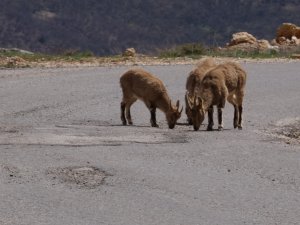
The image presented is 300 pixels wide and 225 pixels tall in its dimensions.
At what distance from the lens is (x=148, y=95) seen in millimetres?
18844

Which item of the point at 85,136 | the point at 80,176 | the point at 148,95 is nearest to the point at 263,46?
the point at 148,95

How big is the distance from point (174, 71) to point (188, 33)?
59419 millimetres

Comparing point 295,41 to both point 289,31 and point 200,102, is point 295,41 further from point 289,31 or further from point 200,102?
point 200,102

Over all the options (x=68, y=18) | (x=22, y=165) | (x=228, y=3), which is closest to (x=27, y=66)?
(x=22, y=165)

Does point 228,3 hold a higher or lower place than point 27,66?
lower

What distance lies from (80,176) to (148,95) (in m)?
7.38

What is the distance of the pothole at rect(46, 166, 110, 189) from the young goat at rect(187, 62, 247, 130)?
5.66 meters

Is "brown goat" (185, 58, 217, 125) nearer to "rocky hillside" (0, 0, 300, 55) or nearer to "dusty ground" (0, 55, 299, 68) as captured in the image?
"dusty ground" (0, 55, 299, 68)

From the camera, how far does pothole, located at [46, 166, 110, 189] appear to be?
36.8 ft

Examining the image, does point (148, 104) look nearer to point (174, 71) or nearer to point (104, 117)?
point (104, 117)

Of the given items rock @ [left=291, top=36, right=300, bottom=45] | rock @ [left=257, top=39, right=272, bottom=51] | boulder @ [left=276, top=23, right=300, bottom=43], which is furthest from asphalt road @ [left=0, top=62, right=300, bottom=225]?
boulder @ [left=276, top=23, right=300, bottom=43]

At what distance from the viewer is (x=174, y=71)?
30.5 m

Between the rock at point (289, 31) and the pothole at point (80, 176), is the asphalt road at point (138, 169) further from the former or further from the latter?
the rock at point (289, 31)

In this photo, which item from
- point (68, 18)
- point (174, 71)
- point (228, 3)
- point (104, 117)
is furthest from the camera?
point (228, 3)
